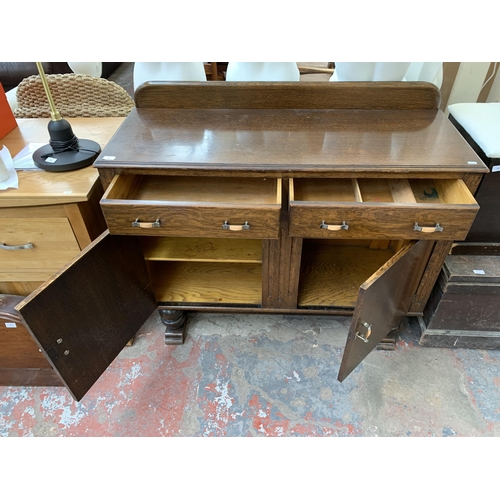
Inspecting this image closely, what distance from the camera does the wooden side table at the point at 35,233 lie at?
1.02 meters

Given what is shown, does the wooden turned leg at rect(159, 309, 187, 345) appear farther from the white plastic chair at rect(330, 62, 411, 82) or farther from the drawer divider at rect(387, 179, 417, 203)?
the white plastic chair at rect(330, 62, 411, 82)

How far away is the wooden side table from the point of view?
102cm

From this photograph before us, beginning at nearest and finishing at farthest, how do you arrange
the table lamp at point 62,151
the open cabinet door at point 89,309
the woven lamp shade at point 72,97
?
1. the open cabinet door at point 89,309
2. the table lamp at point 62,151
3. the woven lamp shade at point 72,97

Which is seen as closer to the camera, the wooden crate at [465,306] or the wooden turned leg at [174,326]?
the wooden crate at [465,306]

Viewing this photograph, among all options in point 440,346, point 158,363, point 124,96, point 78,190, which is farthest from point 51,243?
point 440,346

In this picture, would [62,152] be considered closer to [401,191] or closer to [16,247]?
[16,247]

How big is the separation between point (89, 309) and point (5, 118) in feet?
2.61

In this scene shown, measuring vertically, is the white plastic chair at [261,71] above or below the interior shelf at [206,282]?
above

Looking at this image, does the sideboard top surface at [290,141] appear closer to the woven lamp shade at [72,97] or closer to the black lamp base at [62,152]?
the black lamp base at [62,152]

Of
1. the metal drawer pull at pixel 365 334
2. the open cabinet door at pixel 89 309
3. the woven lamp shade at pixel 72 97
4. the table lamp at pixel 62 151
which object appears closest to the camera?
the open cabinet door at pixel 89 309

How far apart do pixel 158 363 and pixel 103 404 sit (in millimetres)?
205

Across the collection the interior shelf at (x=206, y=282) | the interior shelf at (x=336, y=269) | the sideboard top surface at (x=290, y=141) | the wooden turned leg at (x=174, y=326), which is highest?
the sideboard top surface at (x=290, y=141)


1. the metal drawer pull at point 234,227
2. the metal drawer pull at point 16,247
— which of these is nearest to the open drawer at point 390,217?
the metal drawer pull at point 234,227
